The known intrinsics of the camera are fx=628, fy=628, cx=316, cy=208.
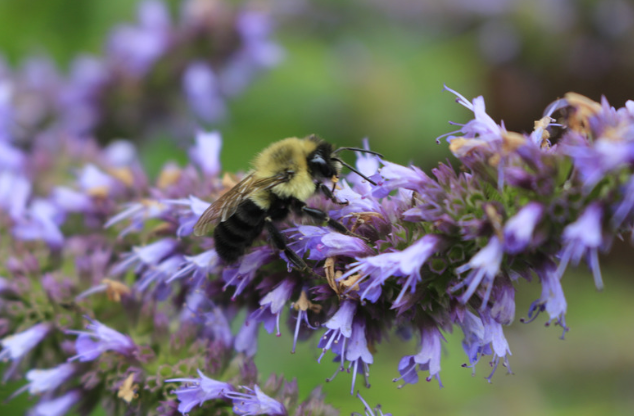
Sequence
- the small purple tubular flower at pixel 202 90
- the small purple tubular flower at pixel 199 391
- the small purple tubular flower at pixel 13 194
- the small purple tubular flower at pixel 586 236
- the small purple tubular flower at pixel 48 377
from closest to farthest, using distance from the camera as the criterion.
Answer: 1. the small purple tubular flower at pixel 586 236
2. the small purple tubular flower at pixel 199 391
3. the small purple tubular flower at pixel 48 377
4. the small purple tubular flower at pixel 13 194
5. the small purple tubular flower at pixel 202 90

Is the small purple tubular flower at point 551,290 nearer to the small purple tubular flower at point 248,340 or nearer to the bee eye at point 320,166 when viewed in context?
the bee eye at point 320,166

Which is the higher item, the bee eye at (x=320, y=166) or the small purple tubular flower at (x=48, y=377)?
the bee eye at (x=320, y=166)

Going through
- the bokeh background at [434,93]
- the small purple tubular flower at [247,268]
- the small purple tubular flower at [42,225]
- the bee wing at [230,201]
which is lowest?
the bokeh background at [434,93]

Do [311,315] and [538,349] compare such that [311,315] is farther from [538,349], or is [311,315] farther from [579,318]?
[579,318]

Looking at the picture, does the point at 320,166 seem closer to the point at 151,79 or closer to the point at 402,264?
the point at 402,264

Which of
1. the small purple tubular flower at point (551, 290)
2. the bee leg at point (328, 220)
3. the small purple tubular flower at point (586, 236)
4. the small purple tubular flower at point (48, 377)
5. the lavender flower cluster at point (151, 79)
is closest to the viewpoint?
the small purple tubular flower at point (586, 236)

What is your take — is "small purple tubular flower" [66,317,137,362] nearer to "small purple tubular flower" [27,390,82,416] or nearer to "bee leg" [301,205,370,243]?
"small purple tubular flower" [27,390,82,416]

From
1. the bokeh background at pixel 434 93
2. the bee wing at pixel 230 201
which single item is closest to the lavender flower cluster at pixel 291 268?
the bee wing at pixel 230 201

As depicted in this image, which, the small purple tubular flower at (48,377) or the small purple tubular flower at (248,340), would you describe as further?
the small purple tubular flower at (48,377)

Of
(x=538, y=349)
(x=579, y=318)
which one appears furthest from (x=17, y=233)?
(x=579, y=318)
